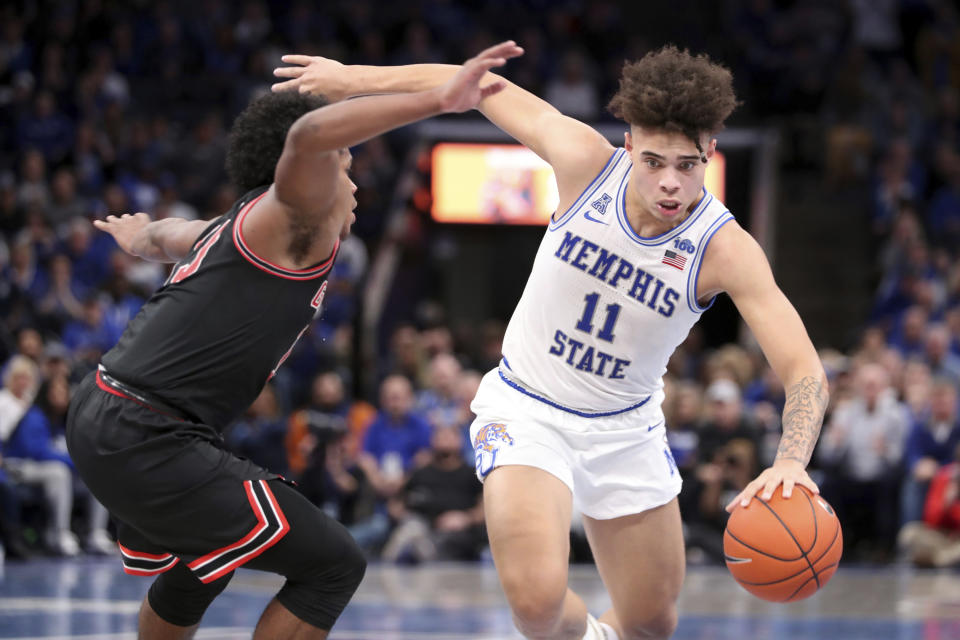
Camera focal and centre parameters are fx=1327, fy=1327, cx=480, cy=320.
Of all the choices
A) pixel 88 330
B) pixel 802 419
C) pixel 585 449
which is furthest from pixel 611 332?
pixel 88 330

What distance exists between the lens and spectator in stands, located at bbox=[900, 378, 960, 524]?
12.5 metres

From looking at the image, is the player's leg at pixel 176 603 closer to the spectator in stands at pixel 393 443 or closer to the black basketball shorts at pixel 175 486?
the black basketball shorts at pixel 175 486

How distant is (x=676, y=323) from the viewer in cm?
529

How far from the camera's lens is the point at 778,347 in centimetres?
493

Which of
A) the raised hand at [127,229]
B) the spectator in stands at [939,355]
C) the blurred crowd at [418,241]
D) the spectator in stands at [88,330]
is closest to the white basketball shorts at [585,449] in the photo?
the raised hand at [127,229]

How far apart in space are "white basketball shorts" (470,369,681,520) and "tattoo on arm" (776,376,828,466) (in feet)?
2.49

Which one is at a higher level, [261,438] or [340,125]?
[340,125]

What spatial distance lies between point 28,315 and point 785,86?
482 inches

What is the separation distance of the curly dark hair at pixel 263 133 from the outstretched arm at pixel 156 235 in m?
0.35

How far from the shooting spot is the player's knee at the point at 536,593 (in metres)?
4.99

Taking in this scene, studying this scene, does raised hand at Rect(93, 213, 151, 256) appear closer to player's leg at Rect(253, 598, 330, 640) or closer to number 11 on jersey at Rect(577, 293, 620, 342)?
player's leg at Rect(253, 598, 330, 640)

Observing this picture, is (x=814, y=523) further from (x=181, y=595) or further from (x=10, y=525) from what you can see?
(x=10, y=525)

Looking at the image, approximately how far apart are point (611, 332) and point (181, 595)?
1.95 meters

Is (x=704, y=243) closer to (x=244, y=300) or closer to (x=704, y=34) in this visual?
(x=244, y=300)
